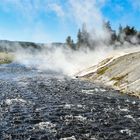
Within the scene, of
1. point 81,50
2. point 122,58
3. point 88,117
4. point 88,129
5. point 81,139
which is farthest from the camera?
point 81,50

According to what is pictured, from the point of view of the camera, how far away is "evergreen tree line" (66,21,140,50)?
162m

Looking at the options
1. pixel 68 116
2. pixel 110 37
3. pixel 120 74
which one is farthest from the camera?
pixel 110 37

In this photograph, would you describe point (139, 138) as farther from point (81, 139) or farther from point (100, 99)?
point (100, 99)

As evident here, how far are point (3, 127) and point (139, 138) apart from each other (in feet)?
51.1

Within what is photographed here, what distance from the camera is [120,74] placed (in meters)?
82.4

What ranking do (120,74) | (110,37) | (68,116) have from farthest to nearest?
(110,37)
(120,74)
(68,116)

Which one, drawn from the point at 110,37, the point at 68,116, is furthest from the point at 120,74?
the point at 110,37

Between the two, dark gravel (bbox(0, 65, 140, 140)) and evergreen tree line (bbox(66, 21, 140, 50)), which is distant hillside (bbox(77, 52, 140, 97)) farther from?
evergreen tree line (bbox(66, 21, 140, 50))

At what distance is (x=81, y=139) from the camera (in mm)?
32188

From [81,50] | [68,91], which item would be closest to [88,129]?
[68,91]

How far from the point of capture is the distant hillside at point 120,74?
69056mm

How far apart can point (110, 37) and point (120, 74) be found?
305ft

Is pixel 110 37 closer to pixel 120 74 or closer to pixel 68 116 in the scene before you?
pixel 120 74

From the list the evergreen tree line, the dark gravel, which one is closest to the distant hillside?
the dark gravel
